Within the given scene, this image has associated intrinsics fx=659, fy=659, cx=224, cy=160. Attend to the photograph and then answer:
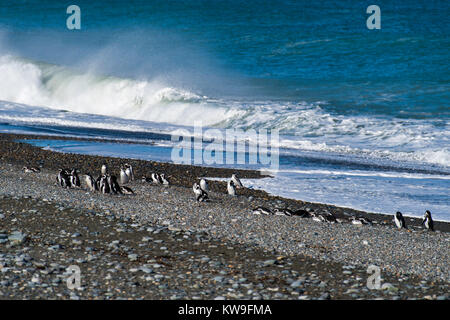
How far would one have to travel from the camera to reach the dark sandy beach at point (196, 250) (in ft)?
22.2

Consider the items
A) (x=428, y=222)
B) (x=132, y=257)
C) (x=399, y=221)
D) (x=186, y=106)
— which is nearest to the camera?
(x=132, y=257)

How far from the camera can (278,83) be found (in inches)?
1347

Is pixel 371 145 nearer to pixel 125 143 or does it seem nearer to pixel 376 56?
pixel 125 143

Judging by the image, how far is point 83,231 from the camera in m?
8.79

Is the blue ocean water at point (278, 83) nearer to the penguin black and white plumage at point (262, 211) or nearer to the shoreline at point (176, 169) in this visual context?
the shoreline at point (176, 169)

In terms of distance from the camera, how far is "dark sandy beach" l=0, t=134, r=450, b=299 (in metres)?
6.78

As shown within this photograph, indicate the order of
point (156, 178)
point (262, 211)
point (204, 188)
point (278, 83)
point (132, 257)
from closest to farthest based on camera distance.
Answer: point (132, 257), point (262, 211), point (204, 188), point (156, 178), point (278, 83)

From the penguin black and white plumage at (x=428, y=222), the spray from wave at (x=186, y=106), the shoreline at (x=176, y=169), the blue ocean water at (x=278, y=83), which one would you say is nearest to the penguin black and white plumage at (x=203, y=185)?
the shoreline at (x=176, y=169)

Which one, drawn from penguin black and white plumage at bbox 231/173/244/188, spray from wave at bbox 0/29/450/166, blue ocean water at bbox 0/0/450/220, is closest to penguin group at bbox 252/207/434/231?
blue ocean water at bbox 0/0/450/220

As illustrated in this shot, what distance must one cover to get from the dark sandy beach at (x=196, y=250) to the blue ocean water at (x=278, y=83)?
108 inches

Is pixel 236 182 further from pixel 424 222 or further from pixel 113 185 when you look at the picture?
pixel 424 222

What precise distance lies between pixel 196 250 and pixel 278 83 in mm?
26733

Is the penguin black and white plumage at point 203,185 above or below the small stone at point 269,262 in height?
above

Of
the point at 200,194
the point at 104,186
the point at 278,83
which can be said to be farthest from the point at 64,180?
the point at 278,83
